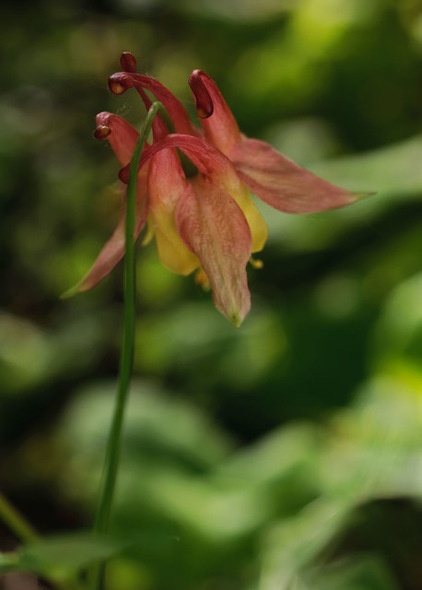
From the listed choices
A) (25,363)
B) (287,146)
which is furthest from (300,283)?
(25,363)

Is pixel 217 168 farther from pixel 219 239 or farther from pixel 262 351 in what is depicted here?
pixel 262 351

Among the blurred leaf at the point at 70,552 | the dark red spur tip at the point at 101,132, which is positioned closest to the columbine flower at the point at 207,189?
the dark red spur tip at the point at 101,132

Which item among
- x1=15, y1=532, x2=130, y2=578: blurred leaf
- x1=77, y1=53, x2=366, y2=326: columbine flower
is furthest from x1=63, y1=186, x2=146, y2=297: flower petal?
x1=15, y1=532, x2=130, y2=578: blurred leaf

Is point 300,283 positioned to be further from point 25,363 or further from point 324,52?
point 25,363

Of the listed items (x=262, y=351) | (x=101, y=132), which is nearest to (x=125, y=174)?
(x=101, y=132)

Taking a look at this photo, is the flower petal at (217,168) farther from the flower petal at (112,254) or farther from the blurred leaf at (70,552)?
the blurred leaf at (70,552)
